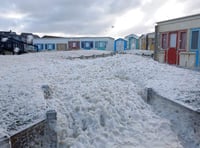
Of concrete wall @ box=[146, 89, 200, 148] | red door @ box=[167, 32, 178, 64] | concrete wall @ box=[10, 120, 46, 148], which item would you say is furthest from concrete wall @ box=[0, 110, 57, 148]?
red door @ box=[167, 32, 178, 64]

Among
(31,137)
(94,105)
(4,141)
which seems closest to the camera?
(4,141)

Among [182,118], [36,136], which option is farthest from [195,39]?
[36,136]

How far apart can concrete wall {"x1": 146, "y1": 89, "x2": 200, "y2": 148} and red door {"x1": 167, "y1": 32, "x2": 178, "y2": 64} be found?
7.04 meters

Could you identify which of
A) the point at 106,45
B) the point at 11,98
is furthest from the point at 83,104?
the point at 106,45

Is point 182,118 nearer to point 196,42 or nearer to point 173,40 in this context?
point 196,42

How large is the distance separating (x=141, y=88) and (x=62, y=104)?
8.75 feet

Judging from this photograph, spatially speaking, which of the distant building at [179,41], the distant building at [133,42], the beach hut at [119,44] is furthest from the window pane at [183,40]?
the distant building at [133,42]

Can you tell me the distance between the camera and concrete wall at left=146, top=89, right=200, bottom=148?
13.5ft

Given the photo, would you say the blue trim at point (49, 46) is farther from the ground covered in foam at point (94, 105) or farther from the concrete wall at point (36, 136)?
the concrete wall at point (36, 136)

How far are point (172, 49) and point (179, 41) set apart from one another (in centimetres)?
64

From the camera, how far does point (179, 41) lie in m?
11.6

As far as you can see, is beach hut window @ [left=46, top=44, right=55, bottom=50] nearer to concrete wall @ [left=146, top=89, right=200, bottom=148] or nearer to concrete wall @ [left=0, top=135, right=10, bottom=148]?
concrete wall @ [left=146, top=89, right=200, bottom=148]

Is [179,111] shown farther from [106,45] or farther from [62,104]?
[106,45]

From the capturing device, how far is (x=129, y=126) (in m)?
4.65
